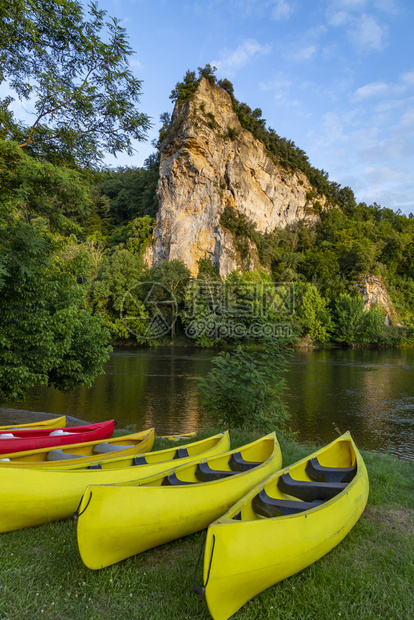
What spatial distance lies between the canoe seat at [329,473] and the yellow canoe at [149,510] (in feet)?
2.40

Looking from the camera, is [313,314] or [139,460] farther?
[313,314]

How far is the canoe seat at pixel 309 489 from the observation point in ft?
12.5

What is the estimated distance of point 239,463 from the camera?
4.53 metres

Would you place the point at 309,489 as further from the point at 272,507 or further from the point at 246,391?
the point at 246,391

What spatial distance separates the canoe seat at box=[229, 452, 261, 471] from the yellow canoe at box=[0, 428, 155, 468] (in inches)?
50.1

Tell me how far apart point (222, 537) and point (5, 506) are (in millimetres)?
2174

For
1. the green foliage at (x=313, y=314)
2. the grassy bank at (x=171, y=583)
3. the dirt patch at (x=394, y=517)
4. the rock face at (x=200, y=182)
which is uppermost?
the rock face at (x=200, y=182)

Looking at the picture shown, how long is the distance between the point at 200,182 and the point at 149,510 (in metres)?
42.1

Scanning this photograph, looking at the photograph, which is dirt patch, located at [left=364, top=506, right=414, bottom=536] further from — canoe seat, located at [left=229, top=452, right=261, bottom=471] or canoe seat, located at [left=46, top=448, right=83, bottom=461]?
canoe seat, located at [left=46, top=448, right=83, bottom=461]

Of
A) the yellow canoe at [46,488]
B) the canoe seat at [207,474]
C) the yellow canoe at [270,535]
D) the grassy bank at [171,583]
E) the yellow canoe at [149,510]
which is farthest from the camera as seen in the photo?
the canoe seat at [207,474]

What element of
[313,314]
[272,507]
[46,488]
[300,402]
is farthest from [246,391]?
[313,314]

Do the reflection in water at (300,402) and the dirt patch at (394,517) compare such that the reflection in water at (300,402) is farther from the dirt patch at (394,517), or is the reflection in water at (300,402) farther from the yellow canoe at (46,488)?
the yellow canoe at (46,488)

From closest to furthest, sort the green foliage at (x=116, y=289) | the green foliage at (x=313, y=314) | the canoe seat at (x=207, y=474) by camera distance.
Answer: the canoe seat at (x=207, y=474), the green foliage at (x=116, y=289), the green foliage at (x=313, y=314)

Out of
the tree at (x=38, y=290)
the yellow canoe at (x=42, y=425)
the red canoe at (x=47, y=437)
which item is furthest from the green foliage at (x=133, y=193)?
the red canoe at (x=47, y=437)
